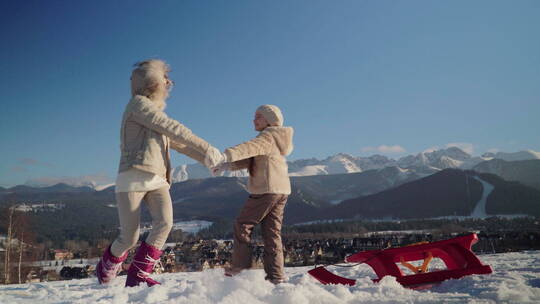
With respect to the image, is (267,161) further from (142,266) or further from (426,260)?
(426,260)

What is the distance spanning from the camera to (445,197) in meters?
120

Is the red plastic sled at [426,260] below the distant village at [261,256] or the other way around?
the other way around

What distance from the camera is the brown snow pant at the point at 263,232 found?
3.45 metres

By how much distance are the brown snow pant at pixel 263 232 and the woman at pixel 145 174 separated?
0.64 meters

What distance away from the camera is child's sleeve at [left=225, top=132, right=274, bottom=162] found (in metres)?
3.27

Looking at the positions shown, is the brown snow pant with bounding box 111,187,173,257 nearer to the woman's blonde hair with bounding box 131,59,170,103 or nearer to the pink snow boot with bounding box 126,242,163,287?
the pink snow boot with bounding box 126,242,163,287

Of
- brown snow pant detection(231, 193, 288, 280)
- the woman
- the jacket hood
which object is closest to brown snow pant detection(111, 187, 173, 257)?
the woman

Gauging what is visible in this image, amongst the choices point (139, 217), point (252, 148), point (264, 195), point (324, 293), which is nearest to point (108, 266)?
point (139, 217)

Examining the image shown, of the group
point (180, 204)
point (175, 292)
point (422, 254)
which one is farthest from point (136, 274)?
point (180, 204)

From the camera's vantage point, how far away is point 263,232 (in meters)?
3.60

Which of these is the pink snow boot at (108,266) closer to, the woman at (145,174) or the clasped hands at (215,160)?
the woman at (145,174)

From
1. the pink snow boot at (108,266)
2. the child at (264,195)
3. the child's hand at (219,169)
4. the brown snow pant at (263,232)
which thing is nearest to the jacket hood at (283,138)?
the child at (264,195)

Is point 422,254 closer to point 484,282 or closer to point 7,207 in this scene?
point 484,282

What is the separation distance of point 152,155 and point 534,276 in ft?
11.0
